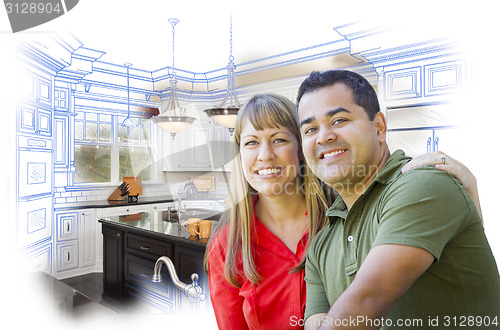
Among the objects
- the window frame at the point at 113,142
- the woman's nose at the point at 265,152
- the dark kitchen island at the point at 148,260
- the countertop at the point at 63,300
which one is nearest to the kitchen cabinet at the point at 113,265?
the dark kitchen island at the point at 148,260

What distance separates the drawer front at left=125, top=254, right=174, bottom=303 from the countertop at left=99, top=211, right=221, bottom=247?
0.61ft

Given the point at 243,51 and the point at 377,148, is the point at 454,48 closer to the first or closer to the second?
the point at 243,51

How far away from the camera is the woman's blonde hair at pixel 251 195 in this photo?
66 cm

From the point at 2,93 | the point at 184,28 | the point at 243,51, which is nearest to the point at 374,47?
the point at 243,51

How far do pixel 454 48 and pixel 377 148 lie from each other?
1.82 m

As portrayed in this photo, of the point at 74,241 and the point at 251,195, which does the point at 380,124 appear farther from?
the point at 74,241

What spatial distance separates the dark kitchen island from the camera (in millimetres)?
1543

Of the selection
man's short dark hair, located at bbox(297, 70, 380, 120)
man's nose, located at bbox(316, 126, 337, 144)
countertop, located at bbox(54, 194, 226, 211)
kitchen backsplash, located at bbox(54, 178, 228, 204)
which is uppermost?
man's short dark hair, located at bbox(297, 70, 380, 120)

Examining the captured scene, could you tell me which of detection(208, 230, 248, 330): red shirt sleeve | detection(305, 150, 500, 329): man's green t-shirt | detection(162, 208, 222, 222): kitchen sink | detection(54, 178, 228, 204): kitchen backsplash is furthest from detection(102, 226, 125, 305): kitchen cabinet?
detection(305, 150, 500, 329): man's green t-shirt

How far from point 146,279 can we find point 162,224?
314 millimetres

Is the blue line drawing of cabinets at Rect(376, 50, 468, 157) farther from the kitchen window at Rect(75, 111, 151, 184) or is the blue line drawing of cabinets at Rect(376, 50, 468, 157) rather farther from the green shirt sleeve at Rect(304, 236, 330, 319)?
the kitchen window at Rect(75, 111, 151, 184)

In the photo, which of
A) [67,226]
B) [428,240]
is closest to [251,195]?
[428,240]

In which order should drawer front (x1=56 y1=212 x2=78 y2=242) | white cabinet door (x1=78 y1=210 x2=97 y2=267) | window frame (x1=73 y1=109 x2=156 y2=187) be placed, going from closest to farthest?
drawer front (x1=56 y1=212 x2=78 y2=242), white cabinet door (x1=78 y1=210 x2=97 y2=267), window frame (x1=73 y1=109 x2=156 y2=187)

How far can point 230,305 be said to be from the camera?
0.75m
